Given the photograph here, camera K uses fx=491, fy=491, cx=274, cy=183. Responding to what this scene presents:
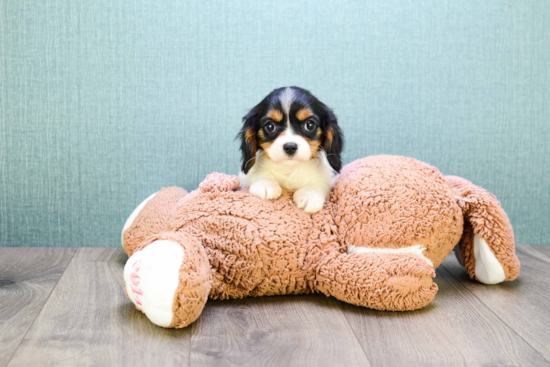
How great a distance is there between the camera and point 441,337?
52.2 inches

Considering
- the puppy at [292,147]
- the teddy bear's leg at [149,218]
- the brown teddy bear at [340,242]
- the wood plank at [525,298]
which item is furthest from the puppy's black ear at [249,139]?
the wood plank at [525,298]

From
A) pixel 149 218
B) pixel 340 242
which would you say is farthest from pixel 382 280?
pixel 149 218

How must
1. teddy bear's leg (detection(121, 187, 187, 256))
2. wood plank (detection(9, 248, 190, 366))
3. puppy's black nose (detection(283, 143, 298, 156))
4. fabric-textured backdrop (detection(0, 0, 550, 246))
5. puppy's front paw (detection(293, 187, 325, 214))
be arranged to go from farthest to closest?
1. fabric-textured backdrop (detection(0, 0, 550, 246))
2. teddy bear's leg (detection(121, 187, 187, 256))
3. puppy's front paw (detection(293, 187, 325, 214))
4. puppy's black nose (detection(283, 143, 298, 156))
5. wood plank (detection(9, 248, 190, 366))

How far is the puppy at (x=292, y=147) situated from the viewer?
1588 mm

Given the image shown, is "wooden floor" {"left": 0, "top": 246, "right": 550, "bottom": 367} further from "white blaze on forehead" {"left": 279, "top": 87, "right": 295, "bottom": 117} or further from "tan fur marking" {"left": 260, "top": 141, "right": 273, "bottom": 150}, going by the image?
"white blaze on forehead" {"left": 279, "top": 87, "right": 295, "bottom": 117}

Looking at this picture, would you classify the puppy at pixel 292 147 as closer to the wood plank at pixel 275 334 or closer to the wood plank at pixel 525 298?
the wood plank at pixel 275 334

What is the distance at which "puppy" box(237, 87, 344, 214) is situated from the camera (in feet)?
5.21

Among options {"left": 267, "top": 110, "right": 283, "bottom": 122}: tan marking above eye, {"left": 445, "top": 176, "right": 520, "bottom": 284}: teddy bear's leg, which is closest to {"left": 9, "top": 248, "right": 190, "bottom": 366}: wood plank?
{"left": 267, "top": 110, "right": 283, "bottom": 122}: tan marking above eye

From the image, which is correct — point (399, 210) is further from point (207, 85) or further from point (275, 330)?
point (207, 85)

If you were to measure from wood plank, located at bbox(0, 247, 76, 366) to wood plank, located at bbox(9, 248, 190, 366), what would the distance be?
1.2 inches

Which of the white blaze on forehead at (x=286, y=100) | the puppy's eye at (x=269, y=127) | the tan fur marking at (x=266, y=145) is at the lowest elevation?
the tan fur marking at (x=266, y=145)

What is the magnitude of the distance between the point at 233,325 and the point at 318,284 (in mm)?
318

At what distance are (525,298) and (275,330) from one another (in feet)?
2.93

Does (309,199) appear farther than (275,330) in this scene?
Yes
